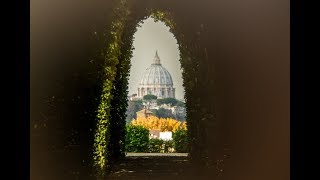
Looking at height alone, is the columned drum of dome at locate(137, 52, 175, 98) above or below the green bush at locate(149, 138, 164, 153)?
above

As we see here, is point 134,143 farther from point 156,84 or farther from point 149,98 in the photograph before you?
point 156,84

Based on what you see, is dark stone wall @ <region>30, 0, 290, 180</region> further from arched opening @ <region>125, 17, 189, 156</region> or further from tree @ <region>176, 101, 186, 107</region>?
tree @ <region>176, 101, 186, 107</region>

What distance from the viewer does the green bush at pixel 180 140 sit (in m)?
15.8

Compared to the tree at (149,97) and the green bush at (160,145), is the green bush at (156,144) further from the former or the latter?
the tree at (149,97)

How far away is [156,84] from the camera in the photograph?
489 inches

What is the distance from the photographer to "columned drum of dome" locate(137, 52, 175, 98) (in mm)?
12500

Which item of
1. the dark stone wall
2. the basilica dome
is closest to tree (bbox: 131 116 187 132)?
the basilica dome

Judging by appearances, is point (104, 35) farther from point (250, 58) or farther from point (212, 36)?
point (250, 58)

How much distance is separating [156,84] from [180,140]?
509 centimetres

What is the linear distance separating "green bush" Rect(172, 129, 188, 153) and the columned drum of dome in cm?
120

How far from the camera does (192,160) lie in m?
15.2

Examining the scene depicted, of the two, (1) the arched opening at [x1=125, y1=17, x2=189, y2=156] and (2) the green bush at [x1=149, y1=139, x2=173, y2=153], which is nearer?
(1) the arched opening at [x1=125, y1=17, x2=189, y2=156]
